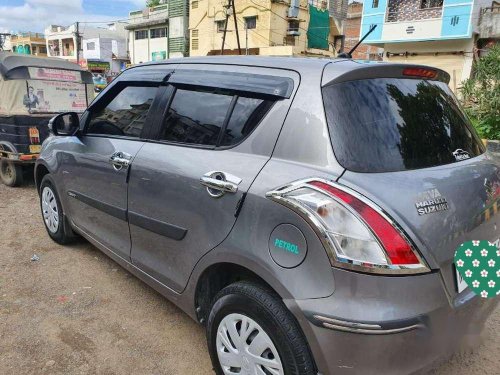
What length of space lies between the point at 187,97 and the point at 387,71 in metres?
1.19

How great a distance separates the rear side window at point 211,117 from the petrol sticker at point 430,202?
2.79 ft

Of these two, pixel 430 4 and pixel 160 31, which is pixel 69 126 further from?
pixel 160 31

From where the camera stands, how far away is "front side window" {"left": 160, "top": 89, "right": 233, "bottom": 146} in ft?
7.64

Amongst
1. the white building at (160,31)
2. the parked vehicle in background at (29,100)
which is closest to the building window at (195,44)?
the white building at (160,31)

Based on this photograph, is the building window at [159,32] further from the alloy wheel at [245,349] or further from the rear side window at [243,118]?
the alloy wheel at [245,349]

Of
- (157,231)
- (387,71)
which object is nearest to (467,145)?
(387,71)

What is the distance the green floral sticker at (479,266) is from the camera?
1780 mm

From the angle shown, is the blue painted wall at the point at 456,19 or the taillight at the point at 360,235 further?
the blue painted wall at the point at 456,19

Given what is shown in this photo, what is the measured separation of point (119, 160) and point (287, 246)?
1579 mm

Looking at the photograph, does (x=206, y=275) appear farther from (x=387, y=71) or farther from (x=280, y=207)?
(x=387, y=71)

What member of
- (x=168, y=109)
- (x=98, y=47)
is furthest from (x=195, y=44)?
(x=168, y=109)

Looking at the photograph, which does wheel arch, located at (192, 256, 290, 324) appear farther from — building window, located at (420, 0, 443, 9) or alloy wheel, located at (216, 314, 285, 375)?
building window, located at (420, 0, 443, 9)

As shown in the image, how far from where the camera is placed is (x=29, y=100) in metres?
7.19

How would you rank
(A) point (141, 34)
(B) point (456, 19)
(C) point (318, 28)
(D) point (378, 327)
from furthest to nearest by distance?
(A) point (141, 34), (C) point (318, 28), (B) point (456, 19), (D) point (378, 327)
